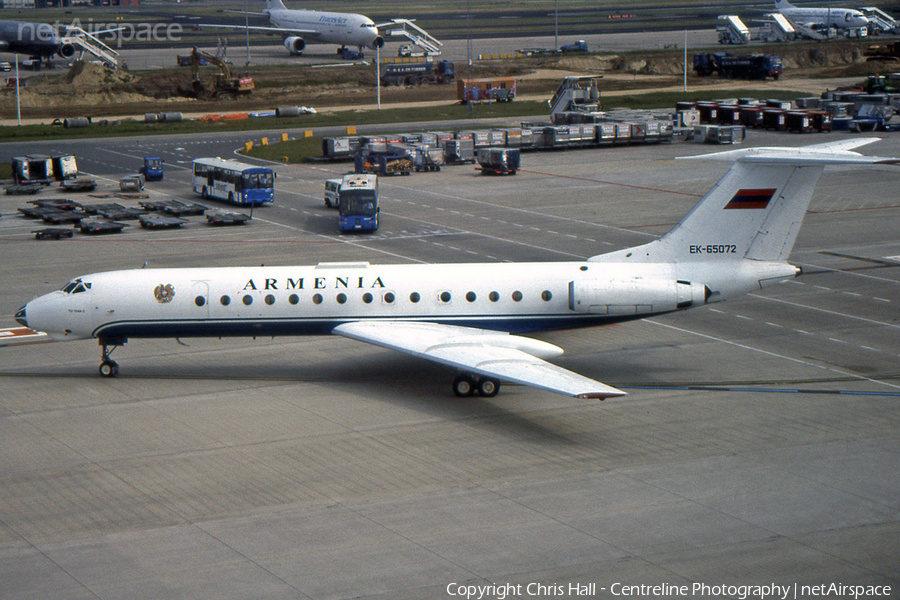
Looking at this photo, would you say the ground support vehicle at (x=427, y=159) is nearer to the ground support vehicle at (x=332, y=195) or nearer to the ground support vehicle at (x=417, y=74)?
the ground support vehicle at (x=332, y=195)

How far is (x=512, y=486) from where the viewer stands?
75.0 ft

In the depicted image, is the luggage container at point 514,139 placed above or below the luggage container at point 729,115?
below

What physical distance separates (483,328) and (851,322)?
14.9 meters

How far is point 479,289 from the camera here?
3106 cm

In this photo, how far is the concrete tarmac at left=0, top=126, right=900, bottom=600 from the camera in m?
18.9

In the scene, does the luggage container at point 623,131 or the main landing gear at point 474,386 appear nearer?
the main landing gear at point 474,386

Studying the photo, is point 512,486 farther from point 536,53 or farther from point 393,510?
point 536,53

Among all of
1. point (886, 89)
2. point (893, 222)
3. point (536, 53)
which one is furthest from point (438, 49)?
point (893, 222)

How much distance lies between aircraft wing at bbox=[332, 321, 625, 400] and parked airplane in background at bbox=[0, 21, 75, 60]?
113 m

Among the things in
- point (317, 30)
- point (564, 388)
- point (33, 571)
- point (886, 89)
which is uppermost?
point (317, 30)

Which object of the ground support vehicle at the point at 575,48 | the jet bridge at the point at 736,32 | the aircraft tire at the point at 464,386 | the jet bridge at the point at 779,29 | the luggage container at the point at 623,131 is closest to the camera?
the aircraft tire at the point at 464,386

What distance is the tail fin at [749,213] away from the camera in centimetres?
3041

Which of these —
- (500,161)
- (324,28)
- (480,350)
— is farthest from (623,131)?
(324,28)

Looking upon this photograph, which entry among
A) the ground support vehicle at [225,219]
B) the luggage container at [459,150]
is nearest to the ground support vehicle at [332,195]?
the ground support vehicle at [225,219]
